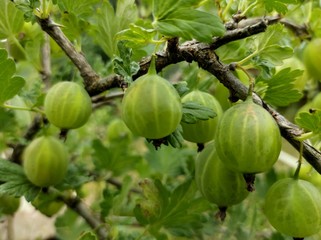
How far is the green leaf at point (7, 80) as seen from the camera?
81cm

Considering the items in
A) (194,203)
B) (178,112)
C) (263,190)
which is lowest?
(263,190)

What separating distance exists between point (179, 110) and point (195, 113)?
80 millimetres

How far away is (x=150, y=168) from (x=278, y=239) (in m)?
0.50

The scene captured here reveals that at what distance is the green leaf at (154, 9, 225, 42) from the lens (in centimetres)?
59

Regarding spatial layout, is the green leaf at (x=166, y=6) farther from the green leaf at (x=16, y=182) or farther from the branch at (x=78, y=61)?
the green leaf at (x=16, y=182)

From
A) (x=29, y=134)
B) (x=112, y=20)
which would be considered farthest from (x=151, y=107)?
(x=29, y=134)

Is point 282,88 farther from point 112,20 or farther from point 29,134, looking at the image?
point 29,134

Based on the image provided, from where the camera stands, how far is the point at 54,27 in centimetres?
79

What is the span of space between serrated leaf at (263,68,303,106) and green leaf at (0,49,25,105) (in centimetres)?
40

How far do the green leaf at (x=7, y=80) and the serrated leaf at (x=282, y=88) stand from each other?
1.32ft

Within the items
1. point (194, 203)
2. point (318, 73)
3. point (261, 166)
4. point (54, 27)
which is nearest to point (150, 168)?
point (194, 203)

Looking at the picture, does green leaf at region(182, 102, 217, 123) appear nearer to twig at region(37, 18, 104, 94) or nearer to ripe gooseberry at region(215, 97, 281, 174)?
ripe gooseberry at region(215, 97, 281, 174)

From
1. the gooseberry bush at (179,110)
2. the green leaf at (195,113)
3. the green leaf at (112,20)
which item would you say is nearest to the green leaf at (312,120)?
the gooseberry bush at (179,110)

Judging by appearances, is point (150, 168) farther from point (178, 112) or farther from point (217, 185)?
point (178, 112)
